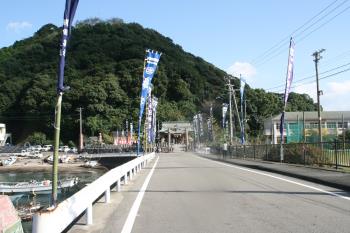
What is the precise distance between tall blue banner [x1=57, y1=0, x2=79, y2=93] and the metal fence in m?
15.6

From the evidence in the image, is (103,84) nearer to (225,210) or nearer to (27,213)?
(27,213)

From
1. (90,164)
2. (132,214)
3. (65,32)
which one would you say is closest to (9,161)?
(90,164)

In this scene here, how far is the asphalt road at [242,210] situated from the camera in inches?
369

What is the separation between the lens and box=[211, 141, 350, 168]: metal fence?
23000 millimetres

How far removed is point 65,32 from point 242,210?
551 centimetres

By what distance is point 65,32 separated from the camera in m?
9.29

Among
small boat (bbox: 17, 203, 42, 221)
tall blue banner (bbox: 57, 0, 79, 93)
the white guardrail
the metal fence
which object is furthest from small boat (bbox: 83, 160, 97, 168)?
tall blue banner (bbox: 57, 0, 79, 93)

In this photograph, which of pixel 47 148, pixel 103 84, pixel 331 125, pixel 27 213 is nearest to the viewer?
pixel 27 213

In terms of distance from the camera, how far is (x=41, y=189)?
44.4m

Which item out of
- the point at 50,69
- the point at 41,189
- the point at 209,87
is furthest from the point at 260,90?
the point at 41,189

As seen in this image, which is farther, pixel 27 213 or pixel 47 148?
pixel 47 148

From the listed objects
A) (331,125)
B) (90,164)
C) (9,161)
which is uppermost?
(331,125)

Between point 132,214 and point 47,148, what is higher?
point 47,148

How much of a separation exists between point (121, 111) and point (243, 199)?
123168 millimetres
